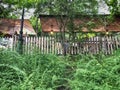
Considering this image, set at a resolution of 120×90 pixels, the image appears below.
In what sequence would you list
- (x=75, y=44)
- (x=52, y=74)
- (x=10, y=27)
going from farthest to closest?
(x=10, y=27) < (x=75, y=44) < (x=52, y=74)

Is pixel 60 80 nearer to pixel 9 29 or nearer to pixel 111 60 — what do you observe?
pixel 111 60

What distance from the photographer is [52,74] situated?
7293 mm

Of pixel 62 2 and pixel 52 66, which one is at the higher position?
pixel 62 2

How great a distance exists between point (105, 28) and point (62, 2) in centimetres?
581

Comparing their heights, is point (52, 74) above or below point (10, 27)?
below

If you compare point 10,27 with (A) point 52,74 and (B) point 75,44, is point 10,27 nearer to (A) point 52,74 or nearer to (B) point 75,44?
(B) point 75,44

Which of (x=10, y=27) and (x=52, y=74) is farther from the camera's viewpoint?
(x=10, y=27)

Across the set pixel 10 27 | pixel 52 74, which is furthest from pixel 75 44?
pixel 52 74

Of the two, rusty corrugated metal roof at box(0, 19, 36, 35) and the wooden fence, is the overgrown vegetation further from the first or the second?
rusty corrugated metal roof at box(0, 19, 36, 35)

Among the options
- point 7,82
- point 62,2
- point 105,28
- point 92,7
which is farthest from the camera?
point 105,28

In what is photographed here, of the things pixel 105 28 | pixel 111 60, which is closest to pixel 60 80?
pixel 111 60

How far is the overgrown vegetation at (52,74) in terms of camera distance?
619 cm

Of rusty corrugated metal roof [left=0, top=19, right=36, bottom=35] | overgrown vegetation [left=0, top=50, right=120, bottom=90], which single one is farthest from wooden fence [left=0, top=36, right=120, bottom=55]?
overgrown vegetation [left=0, top=50, right=120, bottom=90]

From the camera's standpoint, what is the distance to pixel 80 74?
705 centimetres
